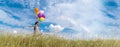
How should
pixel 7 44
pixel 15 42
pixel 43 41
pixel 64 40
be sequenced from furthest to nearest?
pixel 64 40 < pixel 43 41 < pixel 15 42 < pixel 7 44

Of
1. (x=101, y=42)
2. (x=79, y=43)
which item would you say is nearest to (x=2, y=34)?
(x=79, y=43)

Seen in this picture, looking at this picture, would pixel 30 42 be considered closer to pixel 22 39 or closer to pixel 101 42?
pixel 22 39

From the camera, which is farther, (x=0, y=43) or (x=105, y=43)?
(x=105, y=43)

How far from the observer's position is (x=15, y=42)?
8055 mm

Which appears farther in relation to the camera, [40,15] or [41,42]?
[40,15]

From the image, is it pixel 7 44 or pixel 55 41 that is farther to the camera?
pixel 55 41

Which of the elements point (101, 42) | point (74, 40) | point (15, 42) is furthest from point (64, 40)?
point (15, 42)

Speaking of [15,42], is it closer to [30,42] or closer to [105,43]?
[30,42]

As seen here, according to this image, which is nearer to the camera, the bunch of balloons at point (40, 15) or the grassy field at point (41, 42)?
the grassy field at point (41, 42)

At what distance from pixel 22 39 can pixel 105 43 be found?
8.36ft

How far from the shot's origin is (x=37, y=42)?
A: 8508 millimetres

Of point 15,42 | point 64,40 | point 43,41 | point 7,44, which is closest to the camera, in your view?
point 7,44

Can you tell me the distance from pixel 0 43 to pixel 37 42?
1.16 m

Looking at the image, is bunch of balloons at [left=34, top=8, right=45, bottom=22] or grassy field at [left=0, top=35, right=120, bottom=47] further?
bunch of balloons at [left=34, top=8, right=45, bottom=22]
